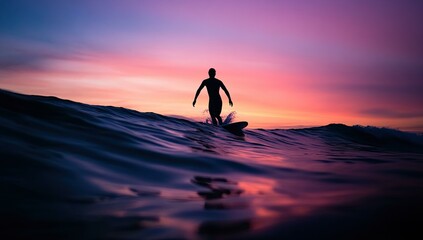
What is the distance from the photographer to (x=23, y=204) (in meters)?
1.87

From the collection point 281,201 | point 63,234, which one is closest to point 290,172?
point 281,201

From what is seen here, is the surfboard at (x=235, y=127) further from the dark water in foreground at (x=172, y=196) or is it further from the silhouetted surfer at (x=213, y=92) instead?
the dark water in foreground at (x=172, y=196)

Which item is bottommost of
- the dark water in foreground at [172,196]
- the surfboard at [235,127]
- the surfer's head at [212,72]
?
the dark water in foreground at [172,196]

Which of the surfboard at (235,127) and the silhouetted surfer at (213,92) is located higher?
the silhouetted surfer at (213,92)

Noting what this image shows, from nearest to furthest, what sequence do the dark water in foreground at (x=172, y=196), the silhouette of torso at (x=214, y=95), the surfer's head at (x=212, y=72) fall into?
the dark water in foreground at (x=172, y=196)
the surfer's head at (x=212, y=72)
the silhouette of torso at (x=214, y=95)

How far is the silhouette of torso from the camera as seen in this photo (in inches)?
440

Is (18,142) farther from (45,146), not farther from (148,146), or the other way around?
(148,146)

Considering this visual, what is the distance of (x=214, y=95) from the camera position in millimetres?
11258

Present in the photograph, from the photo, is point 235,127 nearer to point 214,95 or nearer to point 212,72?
point 214,95

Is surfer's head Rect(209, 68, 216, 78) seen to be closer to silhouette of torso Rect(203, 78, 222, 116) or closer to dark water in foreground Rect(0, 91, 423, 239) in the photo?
silhouette of torso Rect(203, 78, 222, 116)

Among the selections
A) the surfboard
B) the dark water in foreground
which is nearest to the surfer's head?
the surfboard

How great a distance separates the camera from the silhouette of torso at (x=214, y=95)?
1118 centimetres

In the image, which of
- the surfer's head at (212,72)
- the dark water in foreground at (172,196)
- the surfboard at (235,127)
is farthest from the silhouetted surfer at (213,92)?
the dark water in foreground at (172,196)

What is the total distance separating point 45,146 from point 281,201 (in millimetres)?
2605
